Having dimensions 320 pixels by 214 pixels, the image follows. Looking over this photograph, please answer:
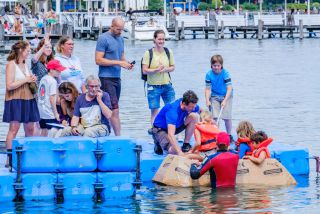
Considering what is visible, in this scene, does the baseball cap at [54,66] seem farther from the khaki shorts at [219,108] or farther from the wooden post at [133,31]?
the wooden post at [133,31]

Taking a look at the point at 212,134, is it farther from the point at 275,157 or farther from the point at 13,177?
the point at 13,177

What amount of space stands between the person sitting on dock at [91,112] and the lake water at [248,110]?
3.18 feet

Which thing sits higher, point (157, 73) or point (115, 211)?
point (157, 73)

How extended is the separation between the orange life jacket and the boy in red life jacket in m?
0.45

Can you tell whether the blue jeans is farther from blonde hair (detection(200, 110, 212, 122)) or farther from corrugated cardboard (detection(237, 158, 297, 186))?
corrugated cardboard (detection(237, 158, 297, 186))

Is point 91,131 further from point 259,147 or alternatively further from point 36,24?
point 36,24

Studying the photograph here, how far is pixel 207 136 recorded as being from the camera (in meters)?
14.2

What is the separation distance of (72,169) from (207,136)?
7.06 feet

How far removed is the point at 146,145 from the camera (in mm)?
15586

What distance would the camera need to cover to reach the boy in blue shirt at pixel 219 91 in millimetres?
16047

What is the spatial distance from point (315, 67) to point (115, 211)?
3194 cm

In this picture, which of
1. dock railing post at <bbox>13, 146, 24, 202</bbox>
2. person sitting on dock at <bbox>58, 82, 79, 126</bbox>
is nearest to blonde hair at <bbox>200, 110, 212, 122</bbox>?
person sitting on dock at <bbox>58, 82, 79, 126</bbox>

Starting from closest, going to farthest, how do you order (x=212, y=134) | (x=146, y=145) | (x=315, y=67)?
1. (x=212, y=134)
2. (x=146, y=145)
3. (x=315, y=67)

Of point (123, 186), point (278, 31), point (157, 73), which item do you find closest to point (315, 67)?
point (157, 73)
